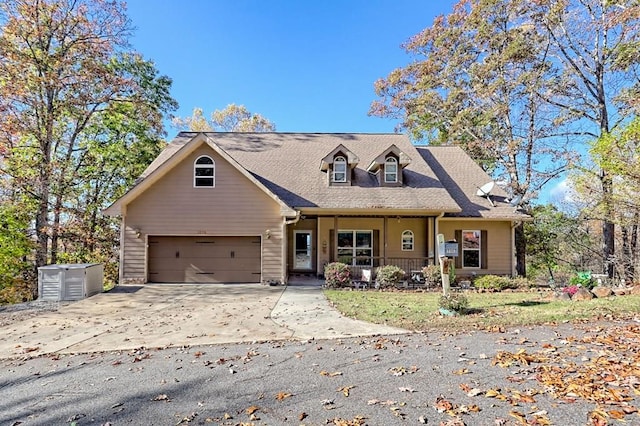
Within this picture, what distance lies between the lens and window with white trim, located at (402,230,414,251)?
1543cm

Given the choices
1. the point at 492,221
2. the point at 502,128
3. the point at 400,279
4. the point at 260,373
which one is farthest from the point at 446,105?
the point at 260,373

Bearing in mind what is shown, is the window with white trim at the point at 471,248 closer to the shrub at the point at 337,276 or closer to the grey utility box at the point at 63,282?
the shrub at the point at 337,276

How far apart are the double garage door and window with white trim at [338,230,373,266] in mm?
3730

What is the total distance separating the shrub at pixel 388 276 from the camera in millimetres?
13250

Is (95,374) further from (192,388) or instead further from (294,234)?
(294,234)

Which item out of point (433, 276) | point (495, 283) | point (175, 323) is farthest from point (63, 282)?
point (495, 283)

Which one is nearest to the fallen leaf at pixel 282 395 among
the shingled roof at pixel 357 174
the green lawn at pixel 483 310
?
the green lawn at pixel 483 310

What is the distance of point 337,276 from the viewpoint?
13.0m

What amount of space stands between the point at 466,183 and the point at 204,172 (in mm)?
11970

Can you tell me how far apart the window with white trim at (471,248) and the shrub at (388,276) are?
3.86 metres

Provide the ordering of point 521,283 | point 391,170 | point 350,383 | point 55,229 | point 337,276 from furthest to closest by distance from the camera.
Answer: point 55,229 → point 391,170 → point 521,283 → point 337,276 → point 350,383

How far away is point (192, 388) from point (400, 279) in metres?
10.3

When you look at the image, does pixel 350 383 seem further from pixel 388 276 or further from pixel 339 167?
pixel 339 167

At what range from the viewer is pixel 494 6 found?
1917cm
